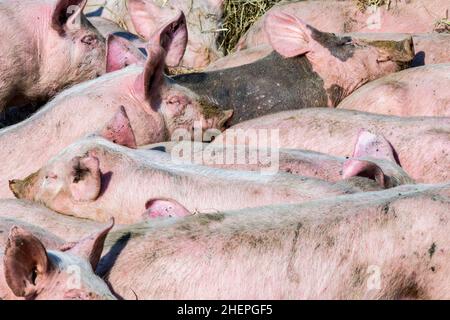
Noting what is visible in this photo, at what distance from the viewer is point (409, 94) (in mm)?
6238

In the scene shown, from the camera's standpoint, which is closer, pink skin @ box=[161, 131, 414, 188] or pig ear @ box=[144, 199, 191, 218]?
pig ear @ box=[144, 199, 191, 218]

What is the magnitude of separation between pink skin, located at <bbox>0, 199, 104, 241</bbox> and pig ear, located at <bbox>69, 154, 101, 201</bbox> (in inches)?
4.6

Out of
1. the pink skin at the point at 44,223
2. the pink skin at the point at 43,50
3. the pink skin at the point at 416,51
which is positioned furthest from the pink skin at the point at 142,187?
the pink skin at the point at 416,51

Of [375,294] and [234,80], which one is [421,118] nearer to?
[234,80]

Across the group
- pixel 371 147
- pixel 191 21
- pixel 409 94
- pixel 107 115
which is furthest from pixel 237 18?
pixel 371 147

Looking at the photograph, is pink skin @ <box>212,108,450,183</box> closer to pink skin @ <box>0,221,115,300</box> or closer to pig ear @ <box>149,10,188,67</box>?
pig ear @ <box>149,10,188,67</box>

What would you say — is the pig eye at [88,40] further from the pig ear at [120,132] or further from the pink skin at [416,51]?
the pig ear at [120,132]

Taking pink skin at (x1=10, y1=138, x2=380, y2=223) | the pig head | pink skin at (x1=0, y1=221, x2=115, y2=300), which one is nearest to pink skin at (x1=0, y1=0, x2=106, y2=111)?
the pig head

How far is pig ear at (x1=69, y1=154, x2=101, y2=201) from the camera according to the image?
4.91m

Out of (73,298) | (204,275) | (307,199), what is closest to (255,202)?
(307,199)

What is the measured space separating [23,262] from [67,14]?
331 cm

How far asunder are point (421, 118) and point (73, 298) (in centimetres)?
255

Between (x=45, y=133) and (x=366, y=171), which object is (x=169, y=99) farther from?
(x=366, y=171)

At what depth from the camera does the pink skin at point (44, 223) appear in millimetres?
4457
